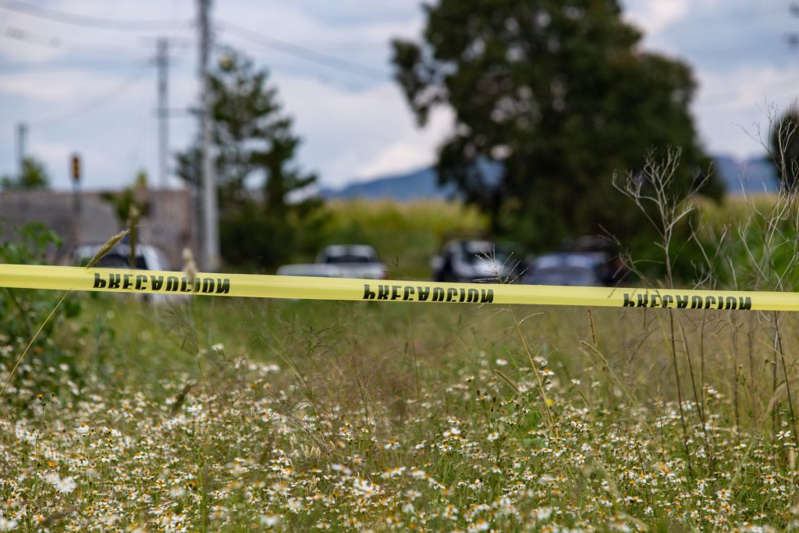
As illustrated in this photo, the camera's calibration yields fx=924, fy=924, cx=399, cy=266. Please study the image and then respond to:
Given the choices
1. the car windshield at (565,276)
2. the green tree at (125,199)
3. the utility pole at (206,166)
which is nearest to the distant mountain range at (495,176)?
the car windshield at (565,276)

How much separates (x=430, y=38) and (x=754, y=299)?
3290cm

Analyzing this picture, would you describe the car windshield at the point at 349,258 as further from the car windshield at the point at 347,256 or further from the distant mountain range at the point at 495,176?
the distant mountain range at the point at 495,176

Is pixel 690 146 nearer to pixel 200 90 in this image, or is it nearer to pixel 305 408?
pixel 200 90

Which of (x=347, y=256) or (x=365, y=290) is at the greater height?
(x=365, y=290)

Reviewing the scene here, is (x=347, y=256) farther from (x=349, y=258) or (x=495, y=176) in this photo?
(x=495, y=176)

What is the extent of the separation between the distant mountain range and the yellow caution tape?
26.5 inches

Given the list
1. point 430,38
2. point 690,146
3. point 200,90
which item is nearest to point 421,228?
point 430,38

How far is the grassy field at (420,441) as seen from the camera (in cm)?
362

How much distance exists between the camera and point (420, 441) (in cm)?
450

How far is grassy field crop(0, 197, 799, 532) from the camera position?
3623mm

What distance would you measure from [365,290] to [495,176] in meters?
32.4

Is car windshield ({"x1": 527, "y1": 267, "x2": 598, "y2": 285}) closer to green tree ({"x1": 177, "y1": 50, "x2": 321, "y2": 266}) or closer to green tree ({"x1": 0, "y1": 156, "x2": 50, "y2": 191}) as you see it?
green tree ({"x1": 177, "y1": 50, "x2": 321, "y2": 266})

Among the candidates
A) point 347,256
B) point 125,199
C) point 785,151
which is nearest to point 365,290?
point 785,151

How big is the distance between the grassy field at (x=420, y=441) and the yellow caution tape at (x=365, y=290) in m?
0.15
